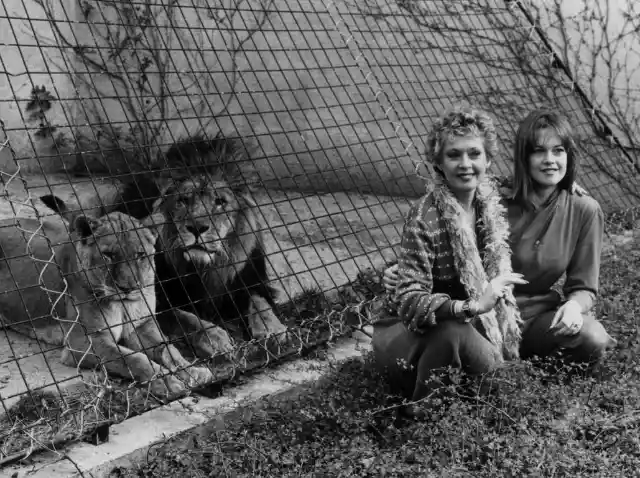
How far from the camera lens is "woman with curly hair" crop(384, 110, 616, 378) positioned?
377 centimetres

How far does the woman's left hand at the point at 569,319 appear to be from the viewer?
11.6 ft

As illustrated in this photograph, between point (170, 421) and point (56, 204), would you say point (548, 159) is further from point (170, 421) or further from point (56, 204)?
point (56, 204)

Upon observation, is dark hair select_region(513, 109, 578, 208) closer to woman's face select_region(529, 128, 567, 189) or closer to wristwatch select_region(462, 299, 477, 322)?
woman's face select_region(529, 128, 567, 189)

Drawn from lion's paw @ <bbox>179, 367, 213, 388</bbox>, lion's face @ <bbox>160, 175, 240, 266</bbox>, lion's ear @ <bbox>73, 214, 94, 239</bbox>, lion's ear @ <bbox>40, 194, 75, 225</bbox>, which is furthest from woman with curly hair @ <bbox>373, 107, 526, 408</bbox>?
lion's ear @ <bbox>40, 194, 75, 225</bbox>

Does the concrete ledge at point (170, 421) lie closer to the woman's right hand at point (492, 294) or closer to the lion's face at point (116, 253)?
the lion's face at point (116, 253)

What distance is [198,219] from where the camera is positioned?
15.4 ft

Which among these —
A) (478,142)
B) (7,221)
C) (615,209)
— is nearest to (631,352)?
(478,142)

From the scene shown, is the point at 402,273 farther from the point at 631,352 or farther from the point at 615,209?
the point at 615,209

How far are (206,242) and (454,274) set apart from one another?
1.71 meters

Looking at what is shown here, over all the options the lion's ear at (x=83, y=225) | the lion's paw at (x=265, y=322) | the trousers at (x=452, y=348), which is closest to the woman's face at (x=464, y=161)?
the trousers at (x=452, y=348)

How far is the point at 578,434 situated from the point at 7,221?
3770 millimetres

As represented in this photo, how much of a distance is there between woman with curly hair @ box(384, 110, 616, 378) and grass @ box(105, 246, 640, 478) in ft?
0.51

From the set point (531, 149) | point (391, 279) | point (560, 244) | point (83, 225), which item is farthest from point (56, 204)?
point (560, 244)

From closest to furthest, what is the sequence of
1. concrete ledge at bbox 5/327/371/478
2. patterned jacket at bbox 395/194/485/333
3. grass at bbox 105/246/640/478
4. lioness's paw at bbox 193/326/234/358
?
grass at bbox 105/246/640/478
concrete ledge at bbox 5/327/371/478
patterned jacket at bbox 395/194/485/333
lioness's paw at bbox 193/326/234/358
